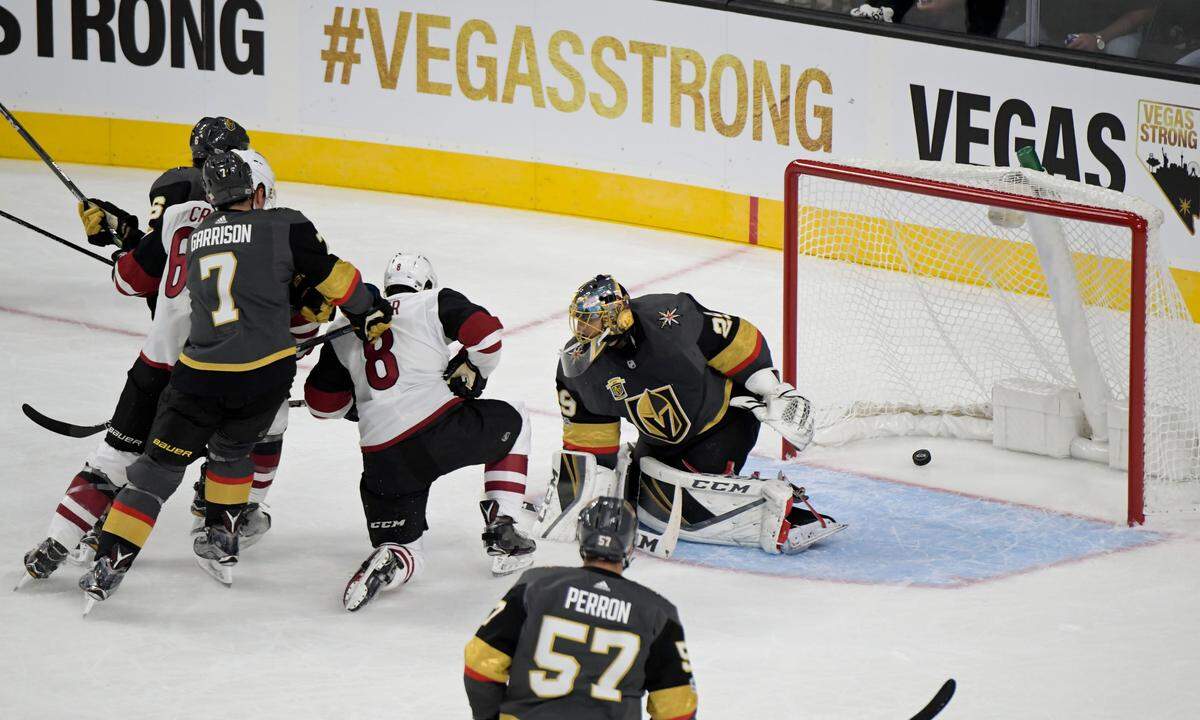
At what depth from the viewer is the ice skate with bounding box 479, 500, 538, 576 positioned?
15.0 feet

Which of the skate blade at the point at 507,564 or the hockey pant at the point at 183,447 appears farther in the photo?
the skate blade at the point at 507,564

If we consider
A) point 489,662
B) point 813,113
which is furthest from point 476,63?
point 489,662

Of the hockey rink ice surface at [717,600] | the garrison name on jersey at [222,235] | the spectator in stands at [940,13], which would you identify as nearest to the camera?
the hockey rink ice surface at [717,600]

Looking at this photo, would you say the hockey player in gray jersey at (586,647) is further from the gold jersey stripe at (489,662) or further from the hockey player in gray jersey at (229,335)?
the hockey player in gray jersey at (229,335)

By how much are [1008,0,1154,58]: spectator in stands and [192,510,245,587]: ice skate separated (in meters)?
4.05

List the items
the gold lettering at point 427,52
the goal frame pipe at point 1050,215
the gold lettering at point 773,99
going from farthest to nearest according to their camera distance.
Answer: the gold lettering at point 427,52, the gold lettering at point 773,99, the goal frame pipe at point 1050,215

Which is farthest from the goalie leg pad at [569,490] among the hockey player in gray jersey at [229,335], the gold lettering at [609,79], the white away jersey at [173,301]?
the gold lettering at [609,79]

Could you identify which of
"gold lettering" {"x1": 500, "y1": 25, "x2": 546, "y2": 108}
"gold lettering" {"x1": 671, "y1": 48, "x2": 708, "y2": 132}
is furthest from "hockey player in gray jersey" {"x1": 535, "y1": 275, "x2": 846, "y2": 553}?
"gold lettering" {"x1": 500, "y1": 25, "x2": 546, "y2": 108}

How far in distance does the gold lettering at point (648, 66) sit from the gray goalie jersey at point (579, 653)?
5.38 metres

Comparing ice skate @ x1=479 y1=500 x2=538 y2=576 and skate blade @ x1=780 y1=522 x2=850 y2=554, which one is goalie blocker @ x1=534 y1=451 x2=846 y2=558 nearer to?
skate blade @ x1=780 y1=522 x2=850 y2=554

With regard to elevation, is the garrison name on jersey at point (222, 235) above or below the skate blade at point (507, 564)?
above

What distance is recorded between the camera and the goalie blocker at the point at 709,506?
15.5ft

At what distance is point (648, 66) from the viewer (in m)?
8.02

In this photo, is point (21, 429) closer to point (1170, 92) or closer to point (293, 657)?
point (293, 657)
